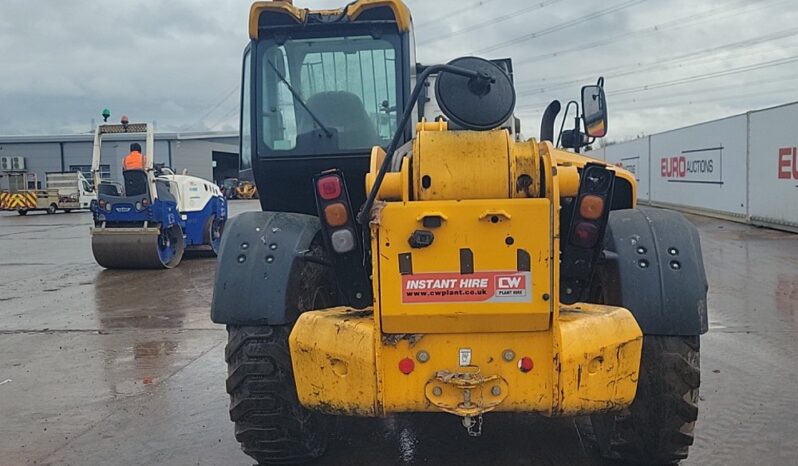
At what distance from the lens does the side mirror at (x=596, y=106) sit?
4.39 meters

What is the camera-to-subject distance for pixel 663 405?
351 centimetres

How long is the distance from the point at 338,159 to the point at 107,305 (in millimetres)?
5917

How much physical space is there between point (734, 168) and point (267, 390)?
18336 millimetres

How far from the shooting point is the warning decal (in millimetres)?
3076

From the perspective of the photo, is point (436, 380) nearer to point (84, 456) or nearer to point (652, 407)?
point (652, 407)

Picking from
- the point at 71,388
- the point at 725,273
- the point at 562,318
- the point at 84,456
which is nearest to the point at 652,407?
the point at 562,318

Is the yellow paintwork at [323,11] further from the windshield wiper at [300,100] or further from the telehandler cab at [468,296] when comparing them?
the telehandler cab at [468,296]

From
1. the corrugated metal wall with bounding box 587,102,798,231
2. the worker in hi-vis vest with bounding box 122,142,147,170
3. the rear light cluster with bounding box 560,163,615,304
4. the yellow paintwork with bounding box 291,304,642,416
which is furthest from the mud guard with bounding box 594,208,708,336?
the corrugated metal wall with bounding box 587,102,798,231

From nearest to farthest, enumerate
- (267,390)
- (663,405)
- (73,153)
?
1. (663,405)
2. (267,390)
3. (73,153)

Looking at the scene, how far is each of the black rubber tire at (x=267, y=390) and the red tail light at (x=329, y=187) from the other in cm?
52

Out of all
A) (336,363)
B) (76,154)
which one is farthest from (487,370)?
(76,154)

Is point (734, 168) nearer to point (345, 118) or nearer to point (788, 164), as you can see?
point (788, 164)

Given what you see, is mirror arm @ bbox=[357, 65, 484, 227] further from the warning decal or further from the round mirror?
the warning decal

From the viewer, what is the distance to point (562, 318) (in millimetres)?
→ 3188
